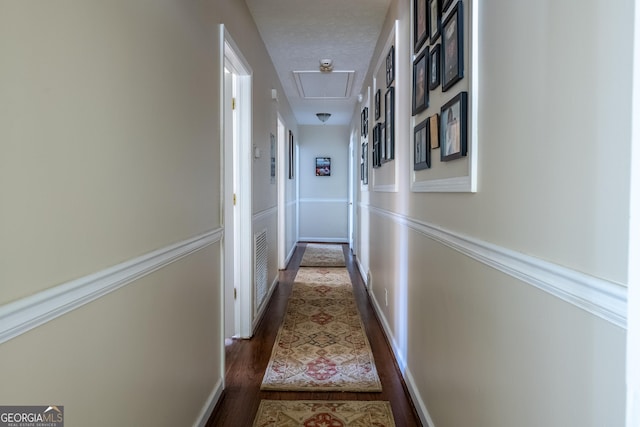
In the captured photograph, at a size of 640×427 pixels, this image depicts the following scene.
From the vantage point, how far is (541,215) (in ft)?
2.71

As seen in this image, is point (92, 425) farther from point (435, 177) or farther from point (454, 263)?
point (435, 177)

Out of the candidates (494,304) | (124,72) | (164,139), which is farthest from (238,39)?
(494,304)

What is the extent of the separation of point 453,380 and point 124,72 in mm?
1456

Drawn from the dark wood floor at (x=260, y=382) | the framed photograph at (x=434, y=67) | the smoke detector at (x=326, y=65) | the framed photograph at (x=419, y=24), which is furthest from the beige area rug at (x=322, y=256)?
the framed photograph at (x=434, y=67)

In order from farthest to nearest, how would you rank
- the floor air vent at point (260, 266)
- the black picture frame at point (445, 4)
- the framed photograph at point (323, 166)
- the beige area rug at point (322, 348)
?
the framed photograph at point (323, 166) < the floor air vent at point (260, 266) < the beige area rug at point (322, 348) < the black picture frame at point (445, 4)

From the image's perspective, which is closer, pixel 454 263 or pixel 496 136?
pixel 496 136

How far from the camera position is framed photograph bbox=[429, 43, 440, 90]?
1.56 meters

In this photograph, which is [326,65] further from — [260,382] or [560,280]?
[560,280]

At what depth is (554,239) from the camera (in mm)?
777

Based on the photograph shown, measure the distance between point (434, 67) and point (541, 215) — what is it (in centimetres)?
100

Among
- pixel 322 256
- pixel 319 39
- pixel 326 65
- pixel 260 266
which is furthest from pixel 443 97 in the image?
pixel 322 256

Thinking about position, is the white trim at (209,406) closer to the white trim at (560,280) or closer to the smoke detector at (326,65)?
the white trim at (560,280)

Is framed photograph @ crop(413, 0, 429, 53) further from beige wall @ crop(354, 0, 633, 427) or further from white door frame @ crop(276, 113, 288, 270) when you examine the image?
white door frame @ crop(276, 113, 288, 270)

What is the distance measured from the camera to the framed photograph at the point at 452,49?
4.30 feet
